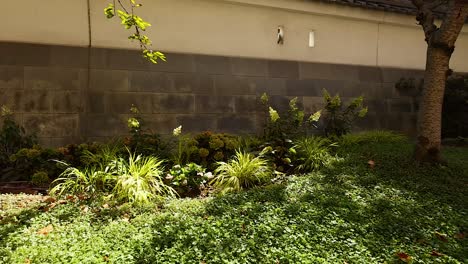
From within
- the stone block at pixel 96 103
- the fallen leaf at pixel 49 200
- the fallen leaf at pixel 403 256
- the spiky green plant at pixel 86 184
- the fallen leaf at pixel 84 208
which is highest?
the stone block at pixel 96 103

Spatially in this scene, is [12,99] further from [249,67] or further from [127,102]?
[249,67]

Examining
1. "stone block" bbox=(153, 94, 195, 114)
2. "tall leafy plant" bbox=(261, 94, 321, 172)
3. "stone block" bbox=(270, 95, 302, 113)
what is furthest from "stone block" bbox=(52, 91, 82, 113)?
"stone block" bbox=(270, 95, 302, 113)

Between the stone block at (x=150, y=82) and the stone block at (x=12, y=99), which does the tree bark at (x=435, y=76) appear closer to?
the stone block at (x=150, y=82)

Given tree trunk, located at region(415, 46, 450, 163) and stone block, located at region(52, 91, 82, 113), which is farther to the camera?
stone block, located at region(52, 91, 82, 113)

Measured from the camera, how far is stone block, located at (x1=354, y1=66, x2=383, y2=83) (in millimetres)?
8734

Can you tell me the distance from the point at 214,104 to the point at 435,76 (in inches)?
153

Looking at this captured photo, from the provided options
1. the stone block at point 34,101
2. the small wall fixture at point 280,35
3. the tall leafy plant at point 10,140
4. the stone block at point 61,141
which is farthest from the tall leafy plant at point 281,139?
the stone block at point 34,101

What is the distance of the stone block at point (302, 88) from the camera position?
8055mm

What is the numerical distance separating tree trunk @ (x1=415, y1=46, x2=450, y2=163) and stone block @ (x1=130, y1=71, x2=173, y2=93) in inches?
171

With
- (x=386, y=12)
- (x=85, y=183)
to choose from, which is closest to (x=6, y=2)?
(x=85, y=183)

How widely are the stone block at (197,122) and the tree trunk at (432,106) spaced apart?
12.0 ft

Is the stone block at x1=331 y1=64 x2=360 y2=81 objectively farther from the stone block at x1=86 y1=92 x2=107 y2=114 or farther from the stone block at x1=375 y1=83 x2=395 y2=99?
the stone block at x1=86 y1=92 x2=107 y2=114

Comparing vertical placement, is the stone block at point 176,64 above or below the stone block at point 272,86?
above

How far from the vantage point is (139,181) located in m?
4.44
